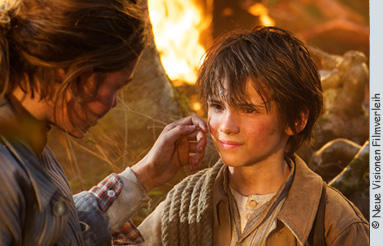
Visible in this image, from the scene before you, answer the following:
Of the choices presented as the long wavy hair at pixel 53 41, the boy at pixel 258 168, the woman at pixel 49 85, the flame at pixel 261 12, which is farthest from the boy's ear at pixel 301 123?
the flame at pixel 261 12

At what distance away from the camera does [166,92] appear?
3.88 m

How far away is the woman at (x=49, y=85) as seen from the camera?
1551 mm

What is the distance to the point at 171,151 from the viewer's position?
246 cm

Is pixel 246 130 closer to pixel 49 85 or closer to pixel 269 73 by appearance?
pixel 269 73

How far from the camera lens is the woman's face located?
5.64 feet

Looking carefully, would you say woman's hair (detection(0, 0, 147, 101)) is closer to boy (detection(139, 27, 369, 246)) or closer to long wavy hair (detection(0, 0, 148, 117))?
long wavy hair (detection(0, 0, 148, 117))

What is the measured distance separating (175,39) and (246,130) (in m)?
2.94

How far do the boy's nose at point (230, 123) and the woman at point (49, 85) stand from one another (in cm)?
62

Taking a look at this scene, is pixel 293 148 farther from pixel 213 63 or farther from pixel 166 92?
pixel 166 92

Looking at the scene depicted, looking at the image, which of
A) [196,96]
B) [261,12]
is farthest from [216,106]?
[261,12]

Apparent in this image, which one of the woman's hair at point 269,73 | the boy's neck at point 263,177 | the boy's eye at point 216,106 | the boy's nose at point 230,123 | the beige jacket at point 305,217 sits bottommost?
the beige jacket at point 305,217

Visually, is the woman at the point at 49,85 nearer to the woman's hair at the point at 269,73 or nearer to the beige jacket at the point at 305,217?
the woman's hair at the point at 269,73

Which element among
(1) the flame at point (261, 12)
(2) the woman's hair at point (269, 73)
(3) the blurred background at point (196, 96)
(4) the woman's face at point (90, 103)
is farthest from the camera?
(1) the flame at point (261, 12)

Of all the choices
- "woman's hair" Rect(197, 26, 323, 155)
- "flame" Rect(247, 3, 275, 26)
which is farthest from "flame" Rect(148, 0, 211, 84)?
"woman's hair" Rect(197, 26, 323, 155)
